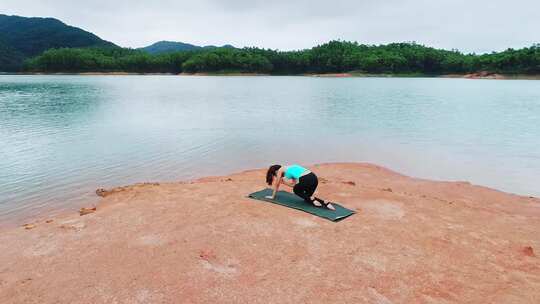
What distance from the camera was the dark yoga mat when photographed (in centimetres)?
778

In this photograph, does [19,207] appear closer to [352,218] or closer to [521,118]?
[352,218]

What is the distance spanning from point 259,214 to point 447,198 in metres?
5.93

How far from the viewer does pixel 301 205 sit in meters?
8.34

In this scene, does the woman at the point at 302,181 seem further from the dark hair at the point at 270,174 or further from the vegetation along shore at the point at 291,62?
the vegetation along shore at the point at 291,62

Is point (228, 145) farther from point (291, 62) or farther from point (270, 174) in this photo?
point (291, 62)

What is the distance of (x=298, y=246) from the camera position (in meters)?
6.37

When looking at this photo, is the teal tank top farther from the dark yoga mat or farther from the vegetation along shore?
the vegetation along shore

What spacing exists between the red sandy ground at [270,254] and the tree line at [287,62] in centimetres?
11462

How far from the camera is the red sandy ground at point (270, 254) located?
4.97m

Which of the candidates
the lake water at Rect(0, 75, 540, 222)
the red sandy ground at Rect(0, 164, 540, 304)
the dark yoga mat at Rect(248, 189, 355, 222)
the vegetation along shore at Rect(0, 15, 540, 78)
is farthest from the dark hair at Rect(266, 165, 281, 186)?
the vegetation along shore at Rect(0, 15, 540, 78)

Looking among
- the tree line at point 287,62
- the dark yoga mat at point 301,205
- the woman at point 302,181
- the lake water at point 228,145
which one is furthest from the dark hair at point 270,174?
the tree line at point 287,62

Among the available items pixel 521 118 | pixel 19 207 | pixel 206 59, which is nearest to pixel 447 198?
pixel 19 207

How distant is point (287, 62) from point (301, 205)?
12775cm

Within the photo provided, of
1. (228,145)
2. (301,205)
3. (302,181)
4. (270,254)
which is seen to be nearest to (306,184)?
(302,181)
